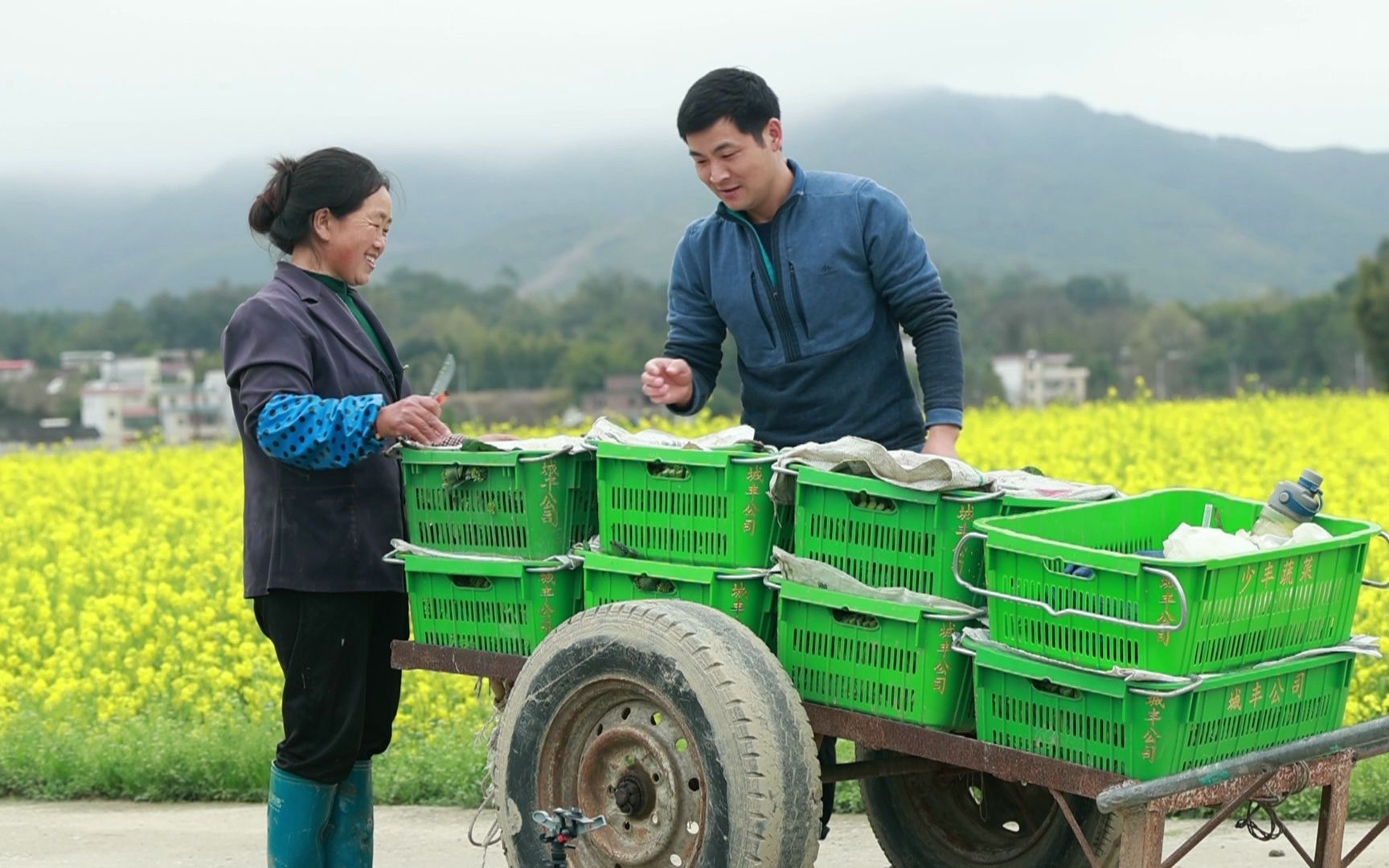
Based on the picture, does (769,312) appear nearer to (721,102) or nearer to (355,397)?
(721,102)

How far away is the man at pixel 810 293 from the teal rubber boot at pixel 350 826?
4.26 ft

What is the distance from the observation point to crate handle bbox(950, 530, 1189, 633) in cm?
333

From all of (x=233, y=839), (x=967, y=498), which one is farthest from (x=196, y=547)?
(x=967, y=498)

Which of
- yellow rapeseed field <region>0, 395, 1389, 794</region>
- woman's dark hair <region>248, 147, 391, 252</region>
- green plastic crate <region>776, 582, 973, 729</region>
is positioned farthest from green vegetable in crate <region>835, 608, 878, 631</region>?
yellow rapeseed field <region>0, 395, 1389, 794</region>

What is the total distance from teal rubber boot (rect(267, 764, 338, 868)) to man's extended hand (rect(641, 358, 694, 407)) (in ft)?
4.38

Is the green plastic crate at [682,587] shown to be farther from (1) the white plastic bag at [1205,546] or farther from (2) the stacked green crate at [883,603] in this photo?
(1) the white plastic bag at [1205,546]

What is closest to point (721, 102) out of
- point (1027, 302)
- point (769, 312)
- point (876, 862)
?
point (769, 312)

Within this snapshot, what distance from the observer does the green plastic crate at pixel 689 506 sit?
4.09m

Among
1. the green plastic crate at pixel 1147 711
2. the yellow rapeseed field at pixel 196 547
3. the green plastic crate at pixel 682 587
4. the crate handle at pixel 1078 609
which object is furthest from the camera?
the yellow rapeseed field at pixel 196 547

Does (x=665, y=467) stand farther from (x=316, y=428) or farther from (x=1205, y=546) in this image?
(x=1205, y=546)

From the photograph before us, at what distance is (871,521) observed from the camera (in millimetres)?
3965

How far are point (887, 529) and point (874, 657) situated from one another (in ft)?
0.91

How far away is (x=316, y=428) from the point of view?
4.27 m

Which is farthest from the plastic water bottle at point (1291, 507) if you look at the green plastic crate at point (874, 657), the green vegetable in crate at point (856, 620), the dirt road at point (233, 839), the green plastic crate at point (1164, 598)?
the dirt road at point (233, 839)
